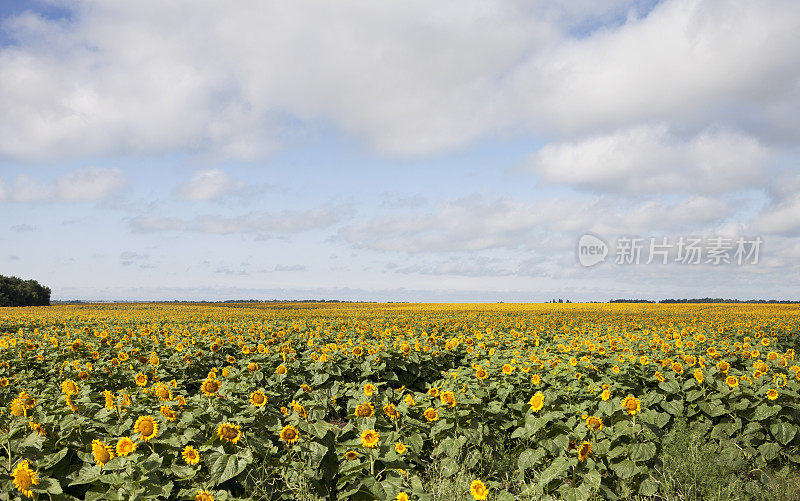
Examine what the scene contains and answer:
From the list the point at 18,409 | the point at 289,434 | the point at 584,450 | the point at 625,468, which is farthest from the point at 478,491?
the point at 18,409

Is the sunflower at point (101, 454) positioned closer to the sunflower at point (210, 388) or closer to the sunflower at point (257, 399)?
the sunflower at point (210, 388)

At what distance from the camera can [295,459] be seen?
16.0 ft

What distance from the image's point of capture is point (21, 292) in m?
73.9

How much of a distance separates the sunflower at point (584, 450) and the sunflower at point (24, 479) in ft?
16.7

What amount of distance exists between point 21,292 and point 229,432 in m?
90.3

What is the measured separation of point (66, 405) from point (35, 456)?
136cm

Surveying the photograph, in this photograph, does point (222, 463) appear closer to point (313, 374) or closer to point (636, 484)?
point (313, 374)

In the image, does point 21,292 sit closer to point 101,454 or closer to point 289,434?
point 101,454

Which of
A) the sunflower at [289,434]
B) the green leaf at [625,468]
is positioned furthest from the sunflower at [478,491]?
the green leaf at [625,468]

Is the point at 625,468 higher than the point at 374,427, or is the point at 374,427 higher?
the point at 374,427

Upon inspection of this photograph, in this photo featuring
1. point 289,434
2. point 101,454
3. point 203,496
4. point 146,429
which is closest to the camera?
point 203,496

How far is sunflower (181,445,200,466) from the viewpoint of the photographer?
4.37m

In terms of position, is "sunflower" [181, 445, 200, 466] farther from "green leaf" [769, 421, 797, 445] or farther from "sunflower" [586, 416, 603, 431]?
"green leaf" [769, 421, 797, 445]

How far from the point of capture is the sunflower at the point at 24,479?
376cm
